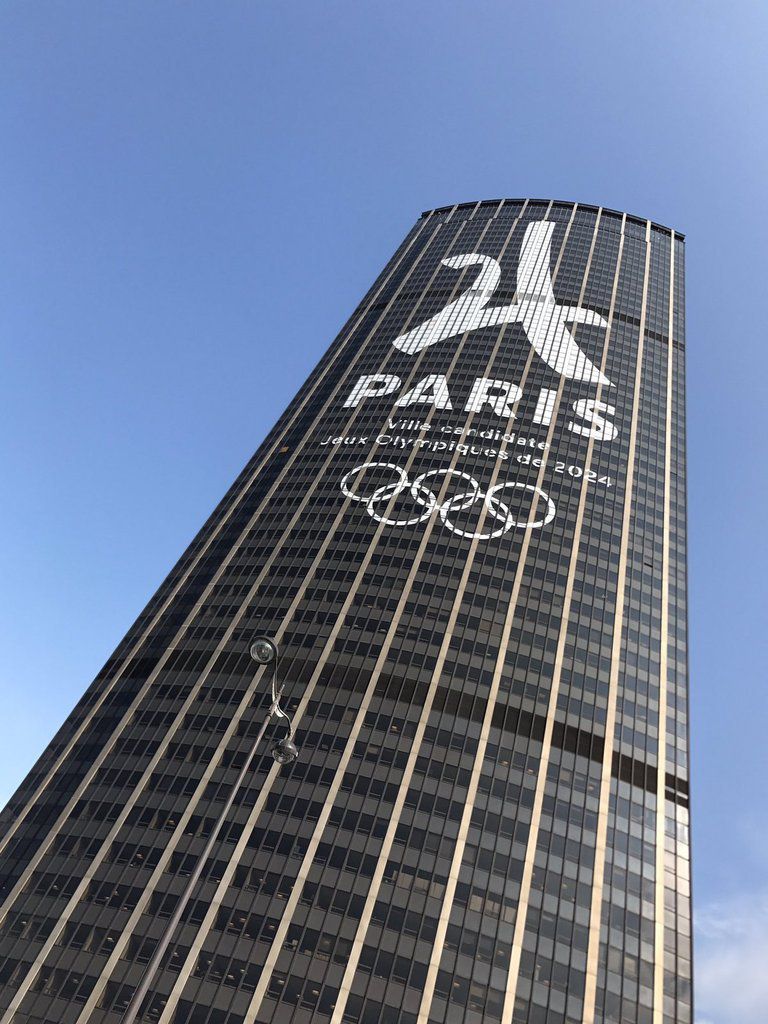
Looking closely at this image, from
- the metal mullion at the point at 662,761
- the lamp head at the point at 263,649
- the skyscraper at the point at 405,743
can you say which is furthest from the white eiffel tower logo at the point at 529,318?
the lamp head at the point at 263,649

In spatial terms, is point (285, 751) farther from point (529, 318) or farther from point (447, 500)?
point (529, 318)

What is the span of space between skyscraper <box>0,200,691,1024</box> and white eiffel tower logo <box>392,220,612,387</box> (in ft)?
5.67

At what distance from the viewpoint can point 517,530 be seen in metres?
120

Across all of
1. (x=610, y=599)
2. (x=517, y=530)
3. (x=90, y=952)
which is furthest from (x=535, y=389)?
(x=90, y=952)

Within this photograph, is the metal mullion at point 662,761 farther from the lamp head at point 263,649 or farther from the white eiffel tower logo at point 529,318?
the lamp head at point 263,649

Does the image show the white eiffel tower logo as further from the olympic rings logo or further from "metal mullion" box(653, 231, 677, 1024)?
the olympic rings logo

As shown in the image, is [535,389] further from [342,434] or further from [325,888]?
[325,888]

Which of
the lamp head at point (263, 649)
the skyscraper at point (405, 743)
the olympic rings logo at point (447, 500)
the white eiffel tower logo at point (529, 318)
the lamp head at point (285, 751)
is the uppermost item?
the white eiffel tower logo at point (529, 318)

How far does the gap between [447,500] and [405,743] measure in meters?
43.4

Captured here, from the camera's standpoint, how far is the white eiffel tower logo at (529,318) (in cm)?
15362

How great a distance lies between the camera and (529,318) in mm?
163125

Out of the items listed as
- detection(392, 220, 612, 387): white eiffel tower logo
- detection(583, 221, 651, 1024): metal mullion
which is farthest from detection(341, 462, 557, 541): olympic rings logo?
detection(392, 220, 612, 387): white eiffel tower logo

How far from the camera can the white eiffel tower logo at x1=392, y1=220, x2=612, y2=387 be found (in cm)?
15362

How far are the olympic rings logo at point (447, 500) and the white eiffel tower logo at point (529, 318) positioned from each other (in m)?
37.0
